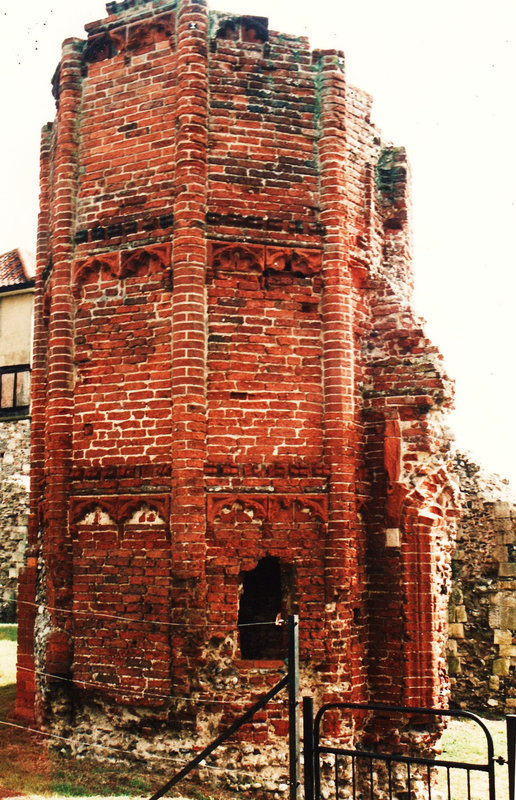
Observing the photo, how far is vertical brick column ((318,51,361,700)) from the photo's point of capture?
757 centimetres

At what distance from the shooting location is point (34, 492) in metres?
9.28

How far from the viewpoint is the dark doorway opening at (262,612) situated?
805 cm

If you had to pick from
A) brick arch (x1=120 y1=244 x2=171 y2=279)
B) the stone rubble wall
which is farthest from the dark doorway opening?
the stone rubble wall

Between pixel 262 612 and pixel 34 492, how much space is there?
3314mm

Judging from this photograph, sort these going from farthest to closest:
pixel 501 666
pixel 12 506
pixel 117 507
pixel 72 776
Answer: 1. pixel 12 506
2. pixel 501 666
3. pixel 117 507
4. pixel 72 776

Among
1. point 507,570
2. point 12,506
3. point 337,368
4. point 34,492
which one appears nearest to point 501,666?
point 507,570

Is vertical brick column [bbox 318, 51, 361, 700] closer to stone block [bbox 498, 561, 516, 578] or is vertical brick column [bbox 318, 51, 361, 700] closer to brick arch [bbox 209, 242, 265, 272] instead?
brick arch [bbox 209, 242, 265, 272]

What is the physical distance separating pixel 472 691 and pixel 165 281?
8.61m

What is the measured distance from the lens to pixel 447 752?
30.9 feet

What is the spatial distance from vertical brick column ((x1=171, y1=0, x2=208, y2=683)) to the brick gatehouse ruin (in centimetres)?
2

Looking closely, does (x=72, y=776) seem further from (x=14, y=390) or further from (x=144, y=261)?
(x=14, y=390)

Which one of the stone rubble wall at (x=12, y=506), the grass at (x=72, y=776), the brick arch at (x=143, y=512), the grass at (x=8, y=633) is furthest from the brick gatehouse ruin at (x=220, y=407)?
the stone rubble wall at (x=12, y=506)

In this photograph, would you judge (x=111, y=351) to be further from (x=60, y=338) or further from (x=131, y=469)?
(x=131, y=469)

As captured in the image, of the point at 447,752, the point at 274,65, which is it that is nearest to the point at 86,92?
the point at 274,65
